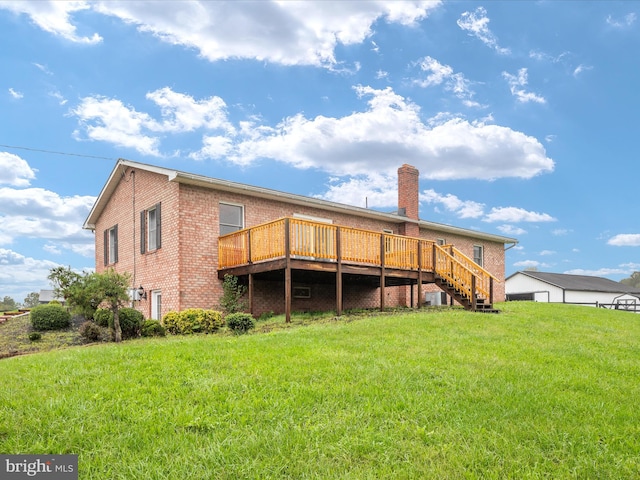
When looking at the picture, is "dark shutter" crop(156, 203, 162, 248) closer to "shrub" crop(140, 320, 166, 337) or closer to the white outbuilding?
"shrub" crop(140, 320, 166, 337)

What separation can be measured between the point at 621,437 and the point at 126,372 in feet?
19.0

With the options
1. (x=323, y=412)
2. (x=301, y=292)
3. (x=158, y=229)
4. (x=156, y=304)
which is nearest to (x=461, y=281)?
(x=301, y=292)

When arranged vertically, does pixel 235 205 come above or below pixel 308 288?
above

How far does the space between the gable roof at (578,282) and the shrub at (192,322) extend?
28.6 metres

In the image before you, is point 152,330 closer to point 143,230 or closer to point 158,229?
point 158,229

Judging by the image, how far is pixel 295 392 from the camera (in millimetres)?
5895

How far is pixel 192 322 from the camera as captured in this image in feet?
41.9

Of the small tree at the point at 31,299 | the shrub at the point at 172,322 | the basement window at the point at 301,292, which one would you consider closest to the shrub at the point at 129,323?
the shrub at the point at 172,322

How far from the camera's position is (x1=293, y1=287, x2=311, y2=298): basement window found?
56.6ft

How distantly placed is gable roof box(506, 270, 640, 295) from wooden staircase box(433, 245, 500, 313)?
2099 cm

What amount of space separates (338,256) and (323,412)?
908 centimetres

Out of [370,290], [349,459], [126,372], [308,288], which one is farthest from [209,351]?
[370,290]

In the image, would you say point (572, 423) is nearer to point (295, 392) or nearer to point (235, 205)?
point (295, 392)

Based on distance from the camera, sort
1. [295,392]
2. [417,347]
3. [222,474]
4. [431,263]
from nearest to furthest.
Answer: [222,474] < [295,392] < [417,347] < [431,263]
